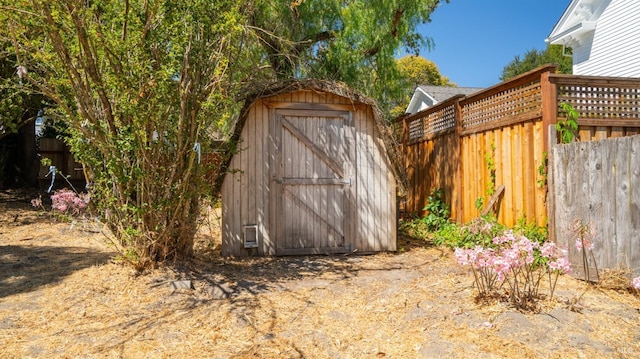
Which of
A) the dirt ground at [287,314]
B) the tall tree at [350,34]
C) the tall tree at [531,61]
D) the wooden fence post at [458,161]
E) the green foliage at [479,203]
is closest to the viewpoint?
the dirt ground at [287,314]

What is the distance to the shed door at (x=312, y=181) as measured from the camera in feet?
20.7

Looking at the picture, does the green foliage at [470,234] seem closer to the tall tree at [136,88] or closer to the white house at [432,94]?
the tall tree at [136,88]

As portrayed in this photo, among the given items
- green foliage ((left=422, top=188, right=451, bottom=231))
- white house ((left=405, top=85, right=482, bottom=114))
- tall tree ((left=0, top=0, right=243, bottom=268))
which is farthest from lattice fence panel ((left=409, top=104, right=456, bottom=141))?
white house ((left=405, top=85, right=482, bottom=114))

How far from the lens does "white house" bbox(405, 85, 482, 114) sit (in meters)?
20.5

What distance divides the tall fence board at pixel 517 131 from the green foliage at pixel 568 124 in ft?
0.17

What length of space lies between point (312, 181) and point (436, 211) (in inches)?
111

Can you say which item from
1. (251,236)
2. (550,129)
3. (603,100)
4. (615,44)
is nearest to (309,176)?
(251,236)

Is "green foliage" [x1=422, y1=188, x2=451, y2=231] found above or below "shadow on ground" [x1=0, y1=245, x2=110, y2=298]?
above

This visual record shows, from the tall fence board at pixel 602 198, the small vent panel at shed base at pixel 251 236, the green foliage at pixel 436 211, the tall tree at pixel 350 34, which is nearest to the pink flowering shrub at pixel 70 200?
the small vent panel at shed base at pixel 251 236

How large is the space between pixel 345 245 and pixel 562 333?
355 cm

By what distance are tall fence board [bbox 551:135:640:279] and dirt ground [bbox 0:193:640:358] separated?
0.42 meters

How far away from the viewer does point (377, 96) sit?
34.4 feet

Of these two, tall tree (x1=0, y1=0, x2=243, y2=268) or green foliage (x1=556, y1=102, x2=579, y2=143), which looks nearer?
tall tree (x1=0, y1=0, x2=243, y2=268)

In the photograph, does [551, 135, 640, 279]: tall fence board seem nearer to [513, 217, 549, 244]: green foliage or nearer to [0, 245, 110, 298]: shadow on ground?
[513, 217, 549, 244]: green foliage
